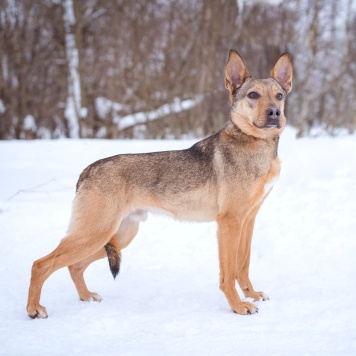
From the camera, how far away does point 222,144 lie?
4.66 meters

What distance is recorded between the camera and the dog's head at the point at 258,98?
434 centimetres

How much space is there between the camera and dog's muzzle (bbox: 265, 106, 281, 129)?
4.27 m

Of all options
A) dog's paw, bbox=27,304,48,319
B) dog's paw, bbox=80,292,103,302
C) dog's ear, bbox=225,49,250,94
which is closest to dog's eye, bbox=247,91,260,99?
dog's ear, bbox=225,49,250,94

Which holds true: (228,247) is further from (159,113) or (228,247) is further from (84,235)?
(159,113)

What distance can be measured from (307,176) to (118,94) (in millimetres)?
10307

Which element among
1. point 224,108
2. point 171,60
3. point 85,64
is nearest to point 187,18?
point 171,60

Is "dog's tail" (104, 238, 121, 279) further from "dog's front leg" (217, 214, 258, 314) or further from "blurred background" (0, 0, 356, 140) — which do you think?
"blurred background" (0, 0, 356, 140)

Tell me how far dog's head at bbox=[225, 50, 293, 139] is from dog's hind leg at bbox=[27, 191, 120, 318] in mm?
1531

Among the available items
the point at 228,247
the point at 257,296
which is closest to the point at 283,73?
the point at 228,247

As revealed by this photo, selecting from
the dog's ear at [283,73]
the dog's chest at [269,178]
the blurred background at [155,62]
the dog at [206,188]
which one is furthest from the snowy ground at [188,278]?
the blurred background at [155,62]

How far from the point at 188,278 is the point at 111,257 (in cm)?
Answer: 108

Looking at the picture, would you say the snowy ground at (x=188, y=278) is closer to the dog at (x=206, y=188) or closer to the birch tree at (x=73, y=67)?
the dog at (x=206, y=188)

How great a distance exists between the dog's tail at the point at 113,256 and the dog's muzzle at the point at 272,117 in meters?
1.94

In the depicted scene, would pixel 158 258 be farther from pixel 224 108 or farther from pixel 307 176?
pixel 224 108
